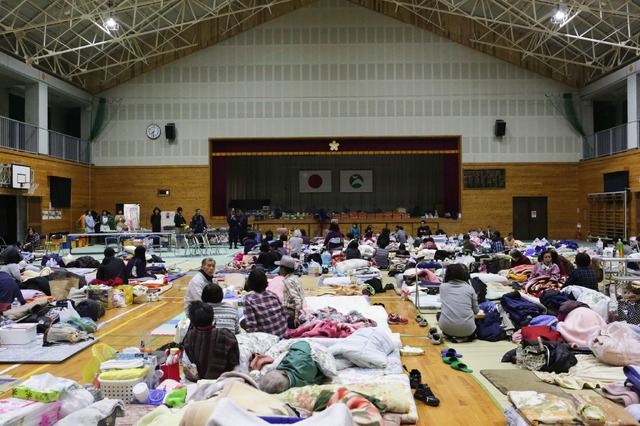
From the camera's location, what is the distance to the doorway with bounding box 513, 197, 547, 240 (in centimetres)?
2366

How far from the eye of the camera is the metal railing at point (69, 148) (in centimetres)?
2158

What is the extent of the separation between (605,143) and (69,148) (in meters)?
22.1

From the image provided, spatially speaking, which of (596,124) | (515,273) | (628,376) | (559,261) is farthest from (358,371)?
(596,124)

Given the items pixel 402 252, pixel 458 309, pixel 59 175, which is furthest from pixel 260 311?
pixel 59 175

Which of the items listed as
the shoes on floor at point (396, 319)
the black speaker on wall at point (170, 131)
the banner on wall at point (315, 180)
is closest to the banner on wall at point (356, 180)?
the banner on wall at point (315, 180)

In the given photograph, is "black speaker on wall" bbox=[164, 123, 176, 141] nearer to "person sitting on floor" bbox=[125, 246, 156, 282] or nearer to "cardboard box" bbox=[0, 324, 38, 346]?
"person sitting on floor" bbox=[125, 246, 156, 282]

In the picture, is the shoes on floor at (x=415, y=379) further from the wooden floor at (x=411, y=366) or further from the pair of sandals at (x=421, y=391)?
the wooden floor at (x=411, y=366)

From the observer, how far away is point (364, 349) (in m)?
5.44

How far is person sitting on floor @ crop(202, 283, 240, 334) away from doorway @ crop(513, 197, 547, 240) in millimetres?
20325

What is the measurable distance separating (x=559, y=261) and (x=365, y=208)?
66.5 ft

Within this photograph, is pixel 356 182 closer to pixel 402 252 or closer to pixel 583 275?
pixel 402 252

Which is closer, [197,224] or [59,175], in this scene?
[197,224]

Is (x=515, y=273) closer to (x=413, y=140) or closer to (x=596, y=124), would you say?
Answer: (x=413, y=140)

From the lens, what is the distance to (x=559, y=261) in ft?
32.1
